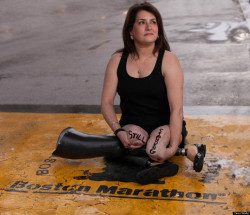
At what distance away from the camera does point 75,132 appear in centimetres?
338

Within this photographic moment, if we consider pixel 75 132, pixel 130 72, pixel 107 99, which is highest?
pixel 130 72

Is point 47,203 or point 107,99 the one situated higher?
point 107,99

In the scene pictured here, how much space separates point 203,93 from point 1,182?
9.48 ft

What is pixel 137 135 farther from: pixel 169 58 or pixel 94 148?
pixel 169 58

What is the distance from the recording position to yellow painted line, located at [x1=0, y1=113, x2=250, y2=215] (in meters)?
2.78

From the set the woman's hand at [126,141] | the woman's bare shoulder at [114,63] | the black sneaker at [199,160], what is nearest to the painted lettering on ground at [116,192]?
the black sneaker at [199,160]

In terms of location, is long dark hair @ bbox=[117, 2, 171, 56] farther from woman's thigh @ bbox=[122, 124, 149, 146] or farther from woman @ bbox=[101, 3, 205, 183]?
woman's thigh @ bbox=[122, 124, 149, 146]

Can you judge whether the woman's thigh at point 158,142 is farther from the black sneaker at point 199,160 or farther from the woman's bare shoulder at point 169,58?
the woman's bare shoulder at point 169,58

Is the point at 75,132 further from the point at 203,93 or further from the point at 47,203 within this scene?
the point at 203,93

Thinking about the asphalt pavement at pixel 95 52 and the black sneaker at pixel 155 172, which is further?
the asphalt pavement at pixel 95 52

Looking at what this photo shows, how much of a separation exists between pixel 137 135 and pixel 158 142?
19 cm

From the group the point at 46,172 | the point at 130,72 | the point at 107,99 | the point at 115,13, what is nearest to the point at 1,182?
the point at 46,172

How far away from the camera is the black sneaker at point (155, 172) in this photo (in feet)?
9.77

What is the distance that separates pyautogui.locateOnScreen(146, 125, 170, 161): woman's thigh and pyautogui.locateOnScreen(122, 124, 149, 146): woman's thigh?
0.05 m
